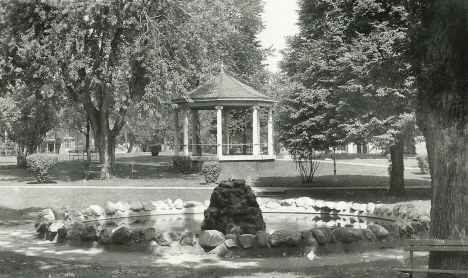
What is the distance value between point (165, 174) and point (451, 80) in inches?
1053

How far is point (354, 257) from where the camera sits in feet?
33.5

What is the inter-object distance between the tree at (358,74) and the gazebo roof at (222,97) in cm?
920

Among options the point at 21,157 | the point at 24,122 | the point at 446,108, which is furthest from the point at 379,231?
the point at 21,157

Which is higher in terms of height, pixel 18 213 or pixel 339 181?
pixel 339 181

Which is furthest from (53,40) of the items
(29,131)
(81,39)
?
(29,131)

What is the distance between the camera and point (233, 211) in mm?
12969

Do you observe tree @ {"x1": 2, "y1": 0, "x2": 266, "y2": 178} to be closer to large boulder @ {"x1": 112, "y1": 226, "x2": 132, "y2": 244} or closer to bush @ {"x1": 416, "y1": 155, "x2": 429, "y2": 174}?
bush @ {"x1": 416, "y1": 155, "x2": 429, "y2": 174}

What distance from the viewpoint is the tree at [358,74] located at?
60.0 feet

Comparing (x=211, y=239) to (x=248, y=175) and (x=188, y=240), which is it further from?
(x=248, y=175)

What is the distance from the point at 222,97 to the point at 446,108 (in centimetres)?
2546

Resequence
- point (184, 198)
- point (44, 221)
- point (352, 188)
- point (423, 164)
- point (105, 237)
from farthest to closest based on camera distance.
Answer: point (423, 164)
point (352, 188)
point (184, 198)
point (44, 221)
point (105, 237)

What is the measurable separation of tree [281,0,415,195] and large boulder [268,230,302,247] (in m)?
7.47

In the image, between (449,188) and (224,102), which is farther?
Result: (224,102)

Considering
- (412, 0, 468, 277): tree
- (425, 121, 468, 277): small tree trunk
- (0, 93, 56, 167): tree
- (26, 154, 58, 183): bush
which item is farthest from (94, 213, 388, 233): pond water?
(0, 93, 56, 167): tree
